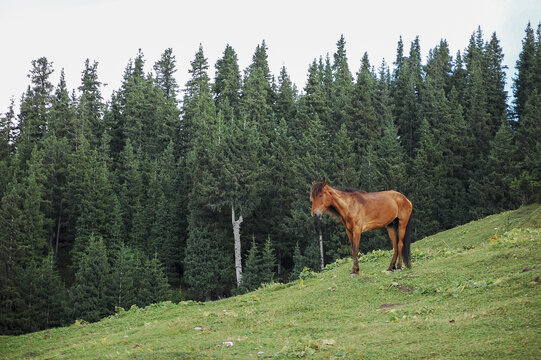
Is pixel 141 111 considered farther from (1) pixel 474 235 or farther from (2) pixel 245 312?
(2) pixel 245 312

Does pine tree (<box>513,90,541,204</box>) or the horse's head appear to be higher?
pine tree (<box>513,90,541,204</box>)

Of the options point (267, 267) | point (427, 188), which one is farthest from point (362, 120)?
point (267, 267)

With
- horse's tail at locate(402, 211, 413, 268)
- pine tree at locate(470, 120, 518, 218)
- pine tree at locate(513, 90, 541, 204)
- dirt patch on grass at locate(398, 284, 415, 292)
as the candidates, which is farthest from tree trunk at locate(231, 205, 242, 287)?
dirt patch on grass at locate(398, 284, 415, 292)

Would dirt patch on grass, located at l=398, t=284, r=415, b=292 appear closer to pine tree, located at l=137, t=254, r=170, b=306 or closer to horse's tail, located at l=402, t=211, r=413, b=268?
horse's tail, located at l=402, t=211, r=413, b=268

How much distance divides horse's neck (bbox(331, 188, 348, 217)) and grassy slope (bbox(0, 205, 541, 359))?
2.36m

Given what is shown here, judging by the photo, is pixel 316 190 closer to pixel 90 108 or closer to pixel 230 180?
pixel 230 180

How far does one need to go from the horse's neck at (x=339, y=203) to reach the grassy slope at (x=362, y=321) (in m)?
2.36

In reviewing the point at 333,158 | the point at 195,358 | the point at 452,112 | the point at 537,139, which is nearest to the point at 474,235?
the point at 195,358

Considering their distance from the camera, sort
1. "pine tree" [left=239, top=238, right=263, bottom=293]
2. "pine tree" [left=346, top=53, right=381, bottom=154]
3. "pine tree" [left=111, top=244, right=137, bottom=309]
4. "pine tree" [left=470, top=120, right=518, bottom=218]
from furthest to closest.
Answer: "pine tree" [left=346, top=53, right=381, bottom=154], "pine tree" [left=470, top=120, right=518, bottom=218], "pine tree" [left=239, top=238, right=263, bottom=293], "pine tree" [left=111, top=244, right=137, bottom=309]

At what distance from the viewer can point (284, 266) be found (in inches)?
2667

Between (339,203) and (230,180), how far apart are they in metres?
43.7

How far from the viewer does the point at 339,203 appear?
16578 millimetres

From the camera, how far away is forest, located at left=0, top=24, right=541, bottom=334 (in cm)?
5475

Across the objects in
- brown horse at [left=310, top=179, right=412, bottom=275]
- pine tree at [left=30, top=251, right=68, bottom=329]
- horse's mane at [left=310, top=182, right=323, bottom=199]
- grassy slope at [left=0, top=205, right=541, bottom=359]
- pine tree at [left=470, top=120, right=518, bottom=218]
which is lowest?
pine tree at [left=30, top=251, right=68, bottom=329]
